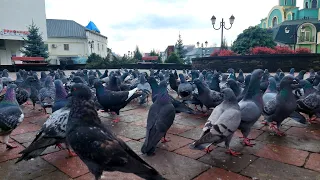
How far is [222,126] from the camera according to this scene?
3.25 m

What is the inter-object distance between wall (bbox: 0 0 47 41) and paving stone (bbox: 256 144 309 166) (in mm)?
34431

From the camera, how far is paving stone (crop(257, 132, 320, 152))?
3.71 m

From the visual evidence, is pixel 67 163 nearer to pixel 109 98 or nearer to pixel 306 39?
pixel 109 98

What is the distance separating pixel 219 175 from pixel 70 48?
51.5 meters

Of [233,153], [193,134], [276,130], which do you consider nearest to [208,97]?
[193,134]

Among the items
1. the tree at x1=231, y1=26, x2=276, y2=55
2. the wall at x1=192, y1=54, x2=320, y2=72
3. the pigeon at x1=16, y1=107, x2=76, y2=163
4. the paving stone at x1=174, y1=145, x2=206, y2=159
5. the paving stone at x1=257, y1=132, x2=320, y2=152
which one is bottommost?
the paving stone at x1=174, y1=145, x2=206, y2=159

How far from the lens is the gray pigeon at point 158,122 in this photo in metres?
3.38

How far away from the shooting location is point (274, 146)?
3777 mm

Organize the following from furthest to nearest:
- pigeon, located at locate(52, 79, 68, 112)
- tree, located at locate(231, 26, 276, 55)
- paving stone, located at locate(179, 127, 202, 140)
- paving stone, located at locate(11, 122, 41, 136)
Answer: tree, located at locate(231, 26, 276, 55)
paving stone, located at locate(11, 122, 41, 136)
pigeon, located at locate(52, 79, 68, 112)
paving stone, located at locate(179, 127, 202, 140)

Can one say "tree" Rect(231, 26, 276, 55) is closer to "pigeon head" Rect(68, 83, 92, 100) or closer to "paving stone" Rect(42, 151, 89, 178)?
"paving stone" Rect(42, 151, 89, 178)

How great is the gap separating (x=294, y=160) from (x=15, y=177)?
3.75 m

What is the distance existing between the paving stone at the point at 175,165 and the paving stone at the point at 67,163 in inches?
36.3

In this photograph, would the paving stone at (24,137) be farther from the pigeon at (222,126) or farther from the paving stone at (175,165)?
the pigeon at (222,126)

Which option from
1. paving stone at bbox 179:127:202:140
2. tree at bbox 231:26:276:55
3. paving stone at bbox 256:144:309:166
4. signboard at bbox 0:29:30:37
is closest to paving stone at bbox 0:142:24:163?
paving stone at bbox 179:127:202:140
